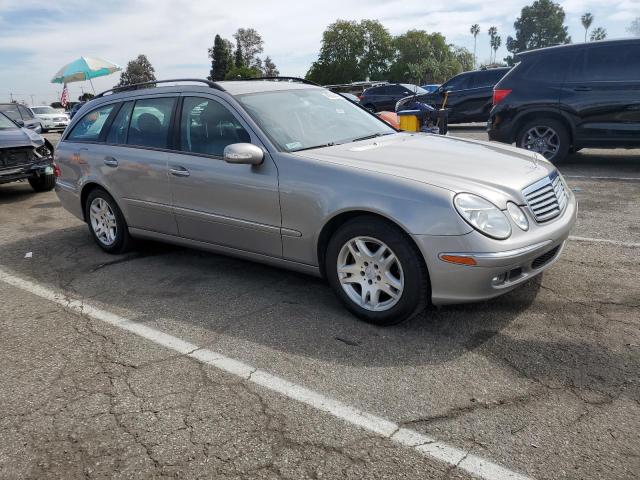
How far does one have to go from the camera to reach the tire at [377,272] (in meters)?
3.37

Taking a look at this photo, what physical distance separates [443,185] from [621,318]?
56.8 inches

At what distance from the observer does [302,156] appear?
12.9ft

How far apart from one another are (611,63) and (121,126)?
6.80 metres

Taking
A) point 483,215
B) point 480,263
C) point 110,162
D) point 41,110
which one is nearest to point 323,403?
point 480,263

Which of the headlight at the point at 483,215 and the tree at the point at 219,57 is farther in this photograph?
the tree at the point at 219,57

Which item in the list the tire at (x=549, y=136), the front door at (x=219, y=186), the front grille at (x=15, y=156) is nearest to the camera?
the front door at (x=219, y=186)

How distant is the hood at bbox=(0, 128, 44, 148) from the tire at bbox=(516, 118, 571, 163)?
792 cm

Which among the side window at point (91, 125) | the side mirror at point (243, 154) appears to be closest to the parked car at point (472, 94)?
the side window at point (91, 125)

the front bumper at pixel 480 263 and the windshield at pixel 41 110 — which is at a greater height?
the windshield at pixel 41 110

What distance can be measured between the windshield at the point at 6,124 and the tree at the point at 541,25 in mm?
145281

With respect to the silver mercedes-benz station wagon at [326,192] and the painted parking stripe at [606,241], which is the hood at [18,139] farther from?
the painted parking stripe at [606,241]

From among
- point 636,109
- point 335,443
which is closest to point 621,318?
point 335,443

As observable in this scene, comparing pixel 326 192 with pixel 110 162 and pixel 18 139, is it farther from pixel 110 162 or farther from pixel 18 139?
pixel 18 139

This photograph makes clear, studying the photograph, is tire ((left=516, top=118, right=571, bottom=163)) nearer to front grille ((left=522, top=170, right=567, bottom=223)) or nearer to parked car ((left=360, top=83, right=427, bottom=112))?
front grille ((left=522, top=170, right=567, bottom=223))
